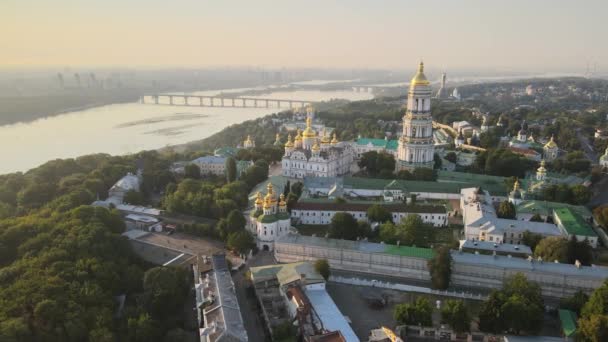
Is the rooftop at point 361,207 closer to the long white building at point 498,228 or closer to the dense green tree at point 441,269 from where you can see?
the long white building at point 498,228

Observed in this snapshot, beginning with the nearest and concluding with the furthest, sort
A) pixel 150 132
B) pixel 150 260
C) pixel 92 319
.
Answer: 1. pixel 92 319
2. pixel 150 260
3. pixel 150 132

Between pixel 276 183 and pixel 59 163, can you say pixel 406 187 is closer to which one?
pixel 276 183

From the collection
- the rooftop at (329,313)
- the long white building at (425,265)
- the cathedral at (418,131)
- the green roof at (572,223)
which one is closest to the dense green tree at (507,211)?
the green roof at (572,223)

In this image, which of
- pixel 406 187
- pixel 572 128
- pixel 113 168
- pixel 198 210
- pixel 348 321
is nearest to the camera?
pixel 348 321

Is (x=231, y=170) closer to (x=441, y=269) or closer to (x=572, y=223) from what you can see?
(x=441, y=269)

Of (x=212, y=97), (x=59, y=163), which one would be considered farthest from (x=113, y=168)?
(x=212, y=97)
